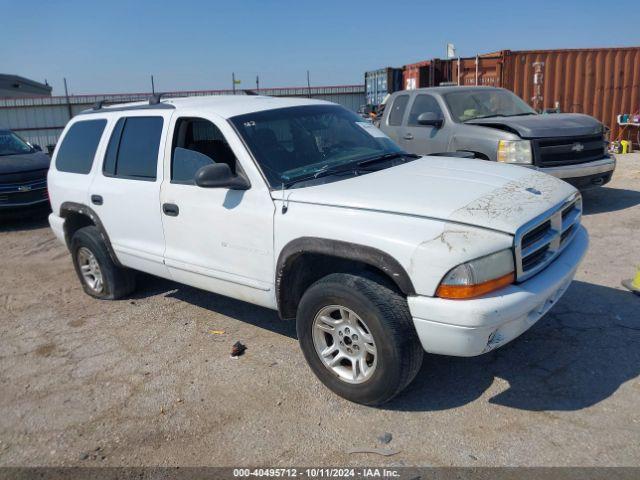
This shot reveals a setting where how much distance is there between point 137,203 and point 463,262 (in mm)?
2900

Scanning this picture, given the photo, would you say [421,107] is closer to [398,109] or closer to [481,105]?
[398,109]

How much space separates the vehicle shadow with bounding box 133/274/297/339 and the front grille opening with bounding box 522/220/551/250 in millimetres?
2040

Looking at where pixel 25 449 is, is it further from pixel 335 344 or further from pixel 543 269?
pixel 543 269

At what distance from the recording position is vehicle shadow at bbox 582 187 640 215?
8070 mm

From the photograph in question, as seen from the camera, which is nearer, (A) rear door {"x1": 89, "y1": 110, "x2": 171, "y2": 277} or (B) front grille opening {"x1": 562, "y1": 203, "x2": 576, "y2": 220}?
(B) front grille opening {"x1": 562, "y1": 203, "x2": 576, "y2": 220}

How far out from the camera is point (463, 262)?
2854mm

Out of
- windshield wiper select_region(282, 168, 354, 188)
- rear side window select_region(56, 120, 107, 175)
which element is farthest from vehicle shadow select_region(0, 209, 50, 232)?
windshield wiper select_region(282, 168, 354, 188)

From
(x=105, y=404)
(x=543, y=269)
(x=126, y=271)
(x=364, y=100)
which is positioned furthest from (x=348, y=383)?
(x=364, y=100)

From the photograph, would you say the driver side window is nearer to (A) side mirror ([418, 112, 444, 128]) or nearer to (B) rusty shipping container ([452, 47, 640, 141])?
(A) side mirror ([418, 112, 444, 128])

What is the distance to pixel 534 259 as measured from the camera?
10.7 ft

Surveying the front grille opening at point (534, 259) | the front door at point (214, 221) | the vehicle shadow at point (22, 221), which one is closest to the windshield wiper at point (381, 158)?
the front door at point (214, 221)

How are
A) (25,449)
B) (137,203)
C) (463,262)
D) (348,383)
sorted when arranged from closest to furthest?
(463,262), (25,449), (348,383), (137,203)

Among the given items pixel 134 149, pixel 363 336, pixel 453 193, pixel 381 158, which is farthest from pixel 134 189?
pixel 453 193

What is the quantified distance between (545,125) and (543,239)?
4.79 metres
